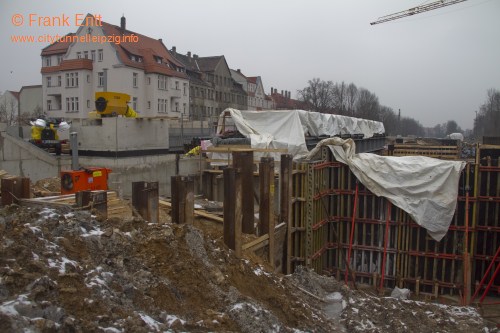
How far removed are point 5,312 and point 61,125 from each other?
43.1 ft

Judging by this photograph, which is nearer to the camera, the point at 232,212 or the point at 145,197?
the point at 145,197

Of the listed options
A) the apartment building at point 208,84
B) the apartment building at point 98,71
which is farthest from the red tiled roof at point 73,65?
the apartment building at point 208,84

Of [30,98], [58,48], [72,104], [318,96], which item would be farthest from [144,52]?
[318,96]

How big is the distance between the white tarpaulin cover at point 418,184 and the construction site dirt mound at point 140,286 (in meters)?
4.19

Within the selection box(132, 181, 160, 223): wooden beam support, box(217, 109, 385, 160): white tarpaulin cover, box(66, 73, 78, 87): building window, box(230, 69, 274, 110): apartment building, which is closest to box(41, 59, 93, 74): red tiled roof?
box(66, 73, 78, 87): building window

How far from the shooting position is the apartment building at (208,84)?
189ft

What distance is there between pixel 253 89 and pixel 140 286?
78069mm

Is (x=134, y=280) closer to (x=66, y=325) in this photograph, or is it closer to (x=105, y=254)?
(x=105, y=254)

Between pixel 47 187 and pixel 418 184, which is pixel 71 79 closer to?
pixel 47 187

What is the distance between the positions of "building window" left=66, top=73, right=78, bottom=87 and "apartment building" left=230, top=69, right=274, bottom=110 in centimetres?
3513

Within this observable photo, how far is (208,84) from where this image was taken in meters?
60.6

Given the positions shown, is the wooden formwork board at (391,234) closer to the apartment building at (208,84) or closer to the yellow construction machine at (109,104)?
the yellow construction machine at (109,104)

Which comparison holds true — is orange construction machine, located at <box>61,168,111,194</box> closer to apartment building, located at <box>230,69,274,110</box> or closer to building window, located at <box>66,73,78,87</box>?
building window, located at <box>66,73,78,87</box>

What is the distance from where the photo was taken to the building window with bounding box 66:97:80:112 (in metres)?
42.4
